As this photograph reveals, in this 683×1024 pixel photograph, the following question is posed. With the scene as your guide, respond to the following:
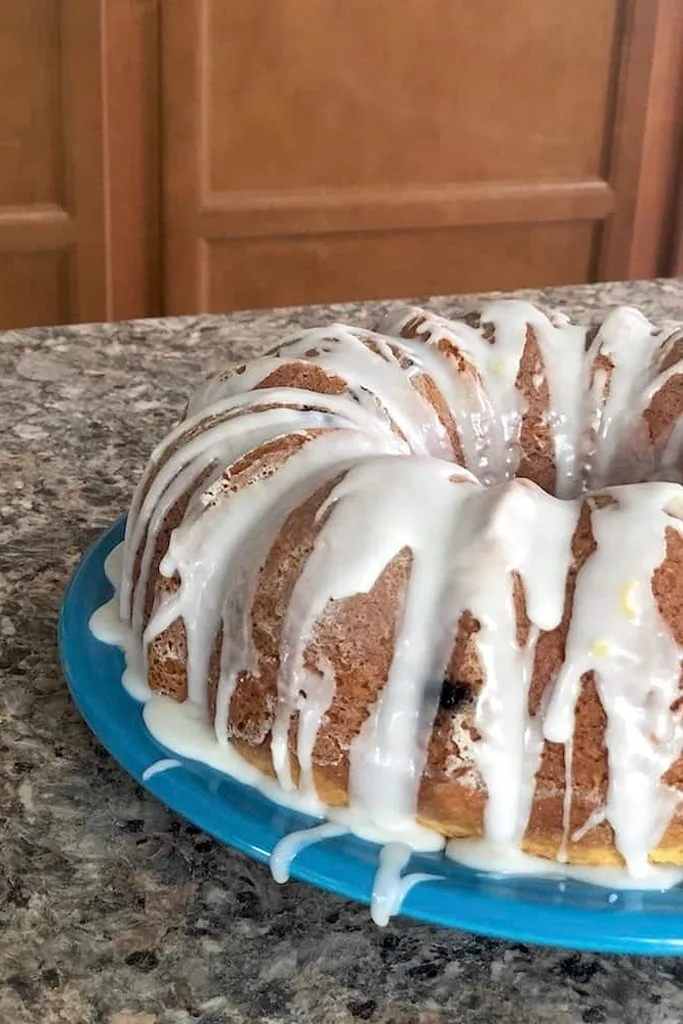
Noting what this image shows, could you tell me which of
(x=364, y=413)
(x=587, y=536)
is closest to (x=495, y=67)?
(x=364, y=413)

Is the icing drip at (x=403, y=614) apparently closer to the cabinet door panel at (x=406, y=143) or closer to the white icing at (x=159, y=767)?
the white icing at (x=159, y=767)

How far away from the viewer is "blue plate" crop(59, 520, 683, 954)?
583mm

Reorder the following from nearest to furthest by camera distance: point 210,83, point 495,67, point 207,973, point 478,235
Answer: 1. point 207,973
2. point 210,83
3. point 495,67
4. point 478,235

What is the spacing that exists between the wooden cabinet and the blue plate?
5.49 feet

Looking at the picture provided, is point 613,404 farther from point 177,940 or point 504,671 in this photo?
point 177,940

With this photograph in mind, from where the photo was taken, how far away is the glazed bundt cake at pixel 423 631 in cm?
64

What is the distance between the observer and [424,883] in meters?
0.61

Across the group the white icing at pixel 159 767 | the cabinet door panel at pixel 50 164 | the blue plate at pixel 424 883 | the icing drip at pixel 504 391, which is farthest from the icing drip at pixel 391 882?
the cabinet door panel at pixel 50 164

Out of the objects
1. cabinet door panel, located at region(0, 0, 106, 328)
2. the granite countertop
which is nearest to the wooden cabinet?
cabinet door panel, located at region(0, 0, 106, 328)

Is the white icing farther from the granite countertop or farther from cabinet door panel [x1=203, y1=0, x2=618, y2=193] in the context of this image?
cabinet door panel [x1=203, y1=0, x2=618, y2=193]

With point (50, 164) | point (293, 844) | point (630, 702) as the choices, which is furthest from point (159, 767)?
point (50, 164)

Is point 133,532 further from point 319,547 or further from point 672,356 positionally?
point 672,356

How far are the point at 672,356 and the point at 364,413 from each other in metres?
0.26

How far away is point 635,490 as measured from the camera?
70cm
